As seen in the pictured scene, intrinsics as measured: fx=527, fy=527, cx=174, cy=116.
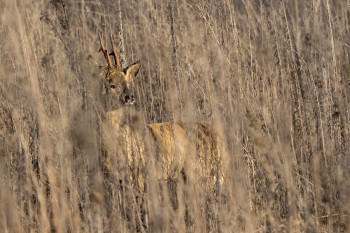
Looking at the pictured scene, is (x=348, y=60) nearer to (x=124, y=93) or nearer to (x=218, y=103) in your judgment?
(x=218, y=103)

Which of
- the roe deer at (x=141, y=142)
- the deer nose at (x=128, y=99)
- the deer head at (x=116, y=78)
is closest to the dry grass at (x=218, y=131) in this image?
the roe deer at (x=141, y=142)

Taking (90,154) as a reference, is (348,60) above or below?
above

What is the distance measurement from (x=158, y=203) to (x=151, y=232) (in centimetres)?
17

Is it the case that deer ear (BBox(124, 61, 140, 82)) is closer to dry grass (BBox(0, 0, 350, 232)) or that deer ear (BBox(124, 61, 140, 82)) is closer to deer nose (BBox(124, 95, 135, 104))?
deer nose (BBox(124, 95, 135, 104))

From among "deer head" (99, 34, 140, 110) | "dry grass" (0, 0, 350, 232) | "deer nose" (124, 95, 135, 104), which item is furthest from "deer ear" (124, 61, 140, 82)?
"dry grass" (0, 0, 350, 232)

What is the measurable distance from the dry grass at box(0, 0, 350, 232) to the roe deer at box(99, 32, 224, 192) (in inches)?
3.2

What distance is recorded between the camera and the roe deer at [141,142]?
251 cm

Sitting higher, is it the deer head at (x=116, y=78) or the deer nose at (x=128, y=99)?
the deer head at (x=116, y=78)

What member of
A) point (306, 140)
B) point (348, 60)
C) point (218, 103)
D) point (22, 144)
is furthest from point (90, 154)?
point (348, 60)

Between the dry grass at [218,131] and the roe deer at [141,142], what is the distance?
0.26ft

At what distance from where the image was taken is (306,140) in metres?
2.78

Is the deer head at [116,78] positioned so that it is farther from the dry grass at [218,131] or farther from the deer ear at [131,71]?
the dry grass at [218,131]

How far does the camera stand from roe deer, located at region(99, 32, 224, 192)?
98.7 inches

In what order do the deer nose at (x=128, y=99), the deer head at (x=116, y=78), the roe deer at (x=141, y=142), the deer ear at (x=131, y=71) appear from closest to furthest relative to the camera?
the roe deer at (x=141, y=142) < the deer nose at (x=128, y=99) < the deer head at (x=116, y=78) < the deer ear at (x=131, y=71)
